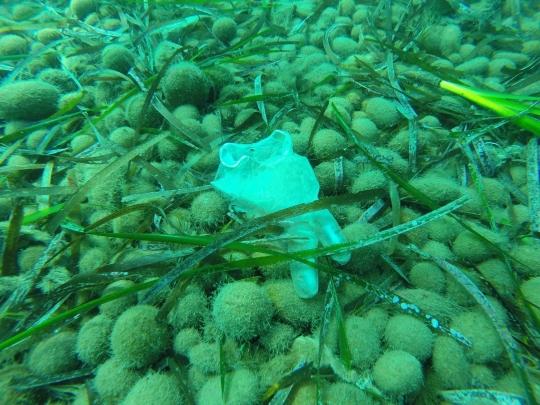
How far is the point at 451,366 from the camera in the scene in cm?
106

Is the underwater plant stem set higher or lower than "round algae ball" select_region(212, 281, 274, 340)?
higher

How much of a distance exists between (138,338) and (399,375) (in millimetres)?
1004

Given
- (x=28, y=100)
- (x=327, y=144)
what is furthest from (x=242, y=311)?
(x=28, y=100)

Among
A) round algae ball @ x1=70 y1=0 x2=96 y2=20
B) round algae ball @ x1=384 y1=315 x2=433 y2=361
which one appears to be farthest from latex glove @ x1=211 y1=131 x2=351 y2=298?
round algae ball @ x1=70 y1=0 x2=96 y2=20

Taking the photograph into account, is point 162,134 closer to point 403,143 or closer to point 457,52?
point 403,143

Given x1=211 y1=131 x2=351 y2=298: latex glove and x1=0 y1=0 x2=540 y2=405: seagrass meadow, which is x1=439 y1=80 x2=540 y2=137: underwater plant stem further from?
x1=211 y1=131 x2=351 y2=298: latex glove

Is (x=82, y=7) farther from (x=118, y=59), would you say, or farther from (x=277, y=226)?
(x=277, y=226)

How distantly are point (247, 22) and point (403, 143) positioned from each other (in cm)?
235

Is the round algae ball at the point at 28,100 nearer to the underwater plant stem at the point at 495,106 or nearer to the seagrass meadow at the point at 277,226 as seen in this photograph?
the seagrass meadow at the point at 277,226

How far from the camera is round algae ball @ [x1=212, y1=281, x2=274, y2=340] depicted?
3.65ft

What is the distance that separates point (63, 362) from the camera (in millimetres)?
1172

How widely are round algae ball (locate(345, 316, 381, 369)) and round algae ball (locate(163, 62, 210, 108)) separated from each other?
5.85ft

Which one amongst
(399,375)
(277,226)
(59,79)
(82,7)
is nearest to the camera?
(399,375)

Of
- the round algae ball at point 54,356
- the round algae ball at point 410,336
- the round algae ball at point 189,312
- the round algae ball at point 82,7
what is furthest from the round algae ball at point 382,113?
the round algae ball at point 82,7
